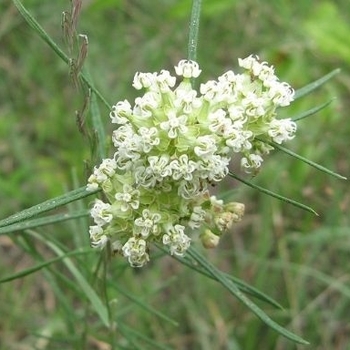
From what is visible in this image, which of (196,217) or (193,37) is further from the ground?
(193,37)

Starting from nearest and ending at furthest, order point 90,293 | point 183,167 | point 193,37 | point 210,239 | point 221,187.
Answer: point 183,167, point 193,37, point 210,239, point 90,293, point 221,187

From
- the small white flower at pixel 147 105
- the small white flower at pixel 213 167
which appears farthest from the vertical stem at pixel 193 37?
the small white flower at pixel 213 167

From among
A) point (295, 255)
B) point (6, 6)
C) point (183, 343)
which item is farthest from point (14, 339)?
point (6, 6)

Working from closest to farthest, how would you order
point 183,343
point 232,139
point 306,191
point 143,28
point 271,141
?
1. point 232,139
2. point 271,141
3. point 306,191
4. point 183,343
5. point 143,28

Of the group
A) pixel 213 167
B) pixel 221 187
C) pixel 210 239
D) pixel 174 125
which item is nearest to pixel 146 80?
pixel 174 125

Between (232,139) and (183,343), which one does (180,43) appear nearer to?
(183,343)

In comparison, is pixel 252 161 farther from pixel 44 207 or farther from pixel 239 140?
pixel 44 207
